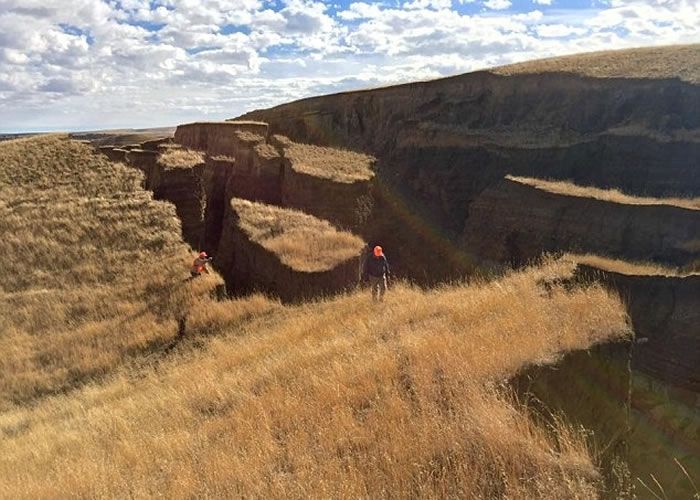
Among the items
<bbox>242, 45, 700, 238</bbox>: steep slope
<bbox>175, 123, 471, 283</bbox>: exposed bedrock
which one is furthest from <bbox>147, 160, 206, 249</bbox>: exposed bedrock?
<bbox>242, 45, 700, 238</bbox>: steep slope

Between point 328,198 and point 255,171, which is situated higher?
point 255,171

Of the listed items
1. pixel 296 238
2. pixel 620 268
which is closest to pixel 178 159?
pixel 296 238

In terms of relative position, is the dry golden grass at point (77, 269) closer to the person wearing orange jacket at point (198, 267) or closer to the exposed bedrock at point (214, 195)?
the person wearing orange jacket at point (198, 267)

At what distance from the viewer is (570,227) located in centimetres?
2533

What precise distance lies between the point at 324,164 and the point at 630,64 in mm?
20515

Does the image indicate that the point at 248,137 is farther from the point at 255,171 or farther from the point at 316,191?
the point at 316,191

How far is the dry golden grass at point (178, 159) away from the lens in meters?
17.6

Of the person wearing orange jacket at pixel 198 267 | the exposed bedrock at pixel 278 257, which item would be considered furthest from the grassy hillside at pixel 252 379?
the exposed bedrock at pixel 278 257

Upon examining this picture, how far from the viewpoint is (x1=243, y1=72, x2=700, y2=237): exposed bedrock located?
30.5m

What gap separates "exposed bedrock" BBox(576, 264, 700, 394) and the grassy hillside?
1.29 metres

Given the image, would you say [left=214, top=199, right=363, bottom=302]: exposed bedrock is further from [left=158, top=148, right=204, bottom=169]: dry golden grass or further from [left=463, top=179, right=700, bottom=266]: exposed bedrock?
[left=463, top=179, right=700, bottom=266]: exposed bedrock

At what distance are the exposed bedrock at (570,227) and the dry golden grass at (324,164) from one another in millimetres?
6383

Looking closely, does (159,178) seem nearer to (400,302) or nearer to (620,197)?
(400,302)

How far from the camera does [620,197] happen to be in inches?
1011
